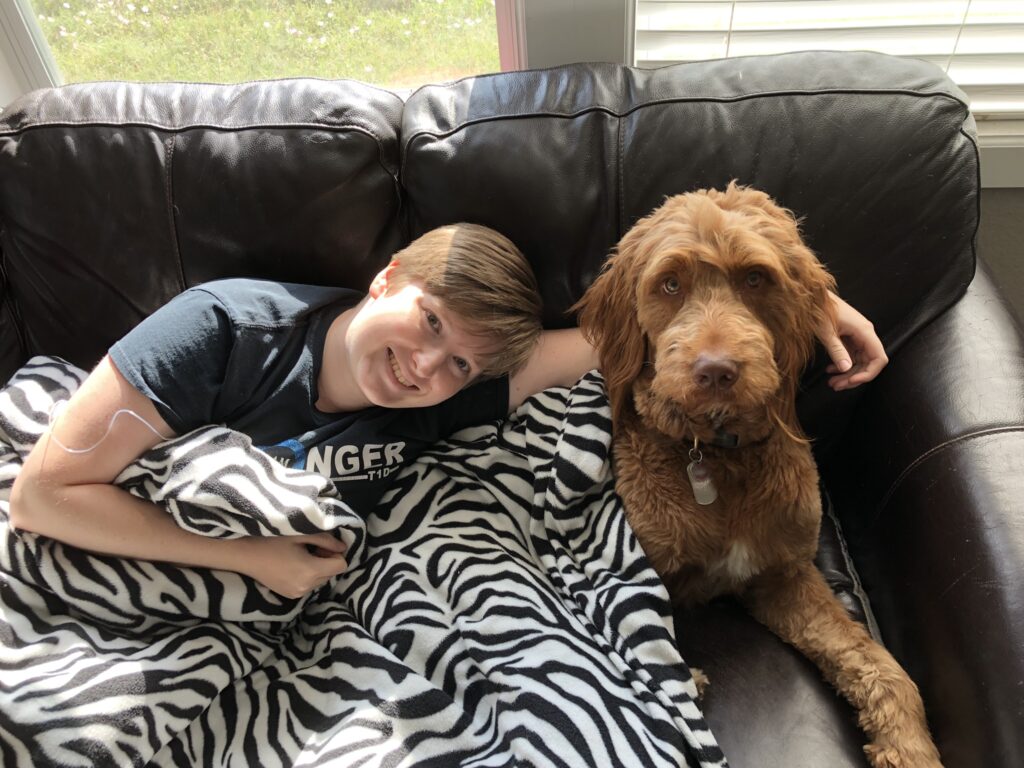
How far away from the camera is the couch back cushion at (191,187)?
1.40 m

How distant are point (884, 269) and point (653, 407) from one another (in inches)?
21.0

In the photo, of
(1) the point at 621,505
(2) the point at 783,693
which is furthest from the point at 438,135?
(2) the point at 783,693

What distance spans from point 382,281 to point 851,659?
1.00 meters

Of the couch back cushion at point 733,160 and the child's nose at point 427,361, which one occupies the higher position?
the couch back cushion at point 733,160

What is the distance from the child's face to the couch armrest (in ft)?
2.42

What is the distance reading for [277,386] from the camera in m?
1.35

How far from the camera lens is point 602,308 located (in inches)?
47.5

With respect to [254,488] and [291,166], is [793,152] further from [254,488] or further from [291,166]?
[254,488]

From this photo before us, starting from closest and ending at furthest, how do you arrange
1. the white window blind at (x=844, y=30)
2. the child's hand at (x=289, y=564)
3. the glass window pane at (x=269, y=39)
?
the child's hand at (x=289, y=564) < the white window blind at (x=844, y=30) < the glass window pane at (x=269, y=39)

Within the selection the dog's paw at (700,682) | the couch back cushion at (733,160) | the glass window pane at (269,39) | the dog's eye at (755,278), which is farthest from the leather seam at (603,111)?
the dog's paw at (700,682)

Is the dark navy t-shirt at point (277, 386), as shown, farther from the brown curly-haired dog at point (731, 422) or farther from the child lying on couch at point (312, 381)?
the brown curly-haired dog at point (731, 422)

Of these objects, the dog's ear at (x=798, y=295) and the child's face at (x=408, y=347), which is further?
the child's face at (x=408, y=347)

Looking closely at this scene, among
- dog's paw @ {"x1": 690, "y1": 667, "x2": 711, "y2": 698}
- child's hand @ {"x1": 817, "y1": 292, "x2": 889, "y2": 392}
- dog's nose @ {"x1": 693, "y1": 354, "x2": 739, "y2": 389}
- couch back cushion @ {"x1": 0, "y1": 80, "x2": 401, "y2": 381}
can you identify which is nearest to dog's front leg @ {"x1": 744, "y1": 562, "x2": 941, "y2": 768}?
dog's paw @ {"x1": 690, "y1": 667, "x2": 711, "y2": 698}

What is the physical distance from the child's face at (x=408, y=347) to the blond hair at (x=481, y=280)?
0.02m
